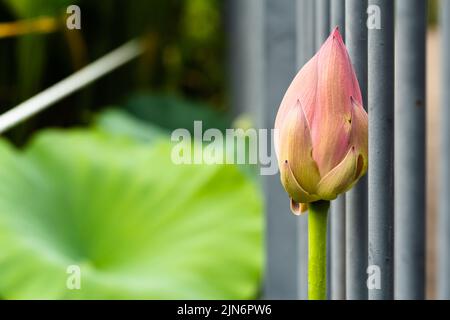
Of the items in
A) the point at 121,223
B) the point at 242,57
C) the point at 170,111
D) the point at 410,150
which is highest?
the point at 242,57

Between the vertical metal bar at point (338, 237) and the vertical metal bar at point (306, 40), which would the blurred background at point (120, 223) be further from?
the vertical metal bar at point (338, 237)

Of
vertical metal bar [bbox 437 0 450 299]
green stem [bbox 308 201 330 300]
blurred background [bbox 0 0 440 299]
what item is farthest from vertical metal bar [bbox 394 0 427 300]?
blurred background [bbox 0 0 440 299]

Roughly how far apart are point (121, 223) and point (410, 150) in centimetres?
65

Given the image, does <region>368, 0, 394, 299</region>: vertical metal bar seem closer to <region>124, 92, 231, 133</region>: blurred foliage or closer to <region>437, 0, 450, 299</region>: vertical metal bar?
<region>437, 0, 450, 299</region>: vertical metal bar

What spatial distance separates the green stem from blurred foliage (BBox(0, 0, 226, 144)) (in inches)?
68.8

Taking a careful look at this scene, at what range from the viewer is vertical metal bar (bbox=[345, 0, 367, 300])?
44 cm

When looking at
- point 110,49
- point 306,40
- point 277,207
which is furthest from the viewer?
point 110,49

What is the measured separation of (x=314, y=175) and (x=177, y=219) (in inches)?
30.8

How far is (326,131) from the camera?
1.21 ft

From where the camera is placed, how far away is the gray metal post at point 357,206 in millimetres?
436

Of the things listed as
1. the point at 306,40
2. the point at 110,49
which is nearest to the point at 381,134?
the point at 306,40

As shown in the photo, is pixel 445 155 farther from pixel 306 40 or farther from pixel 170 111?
pixel 170 111
